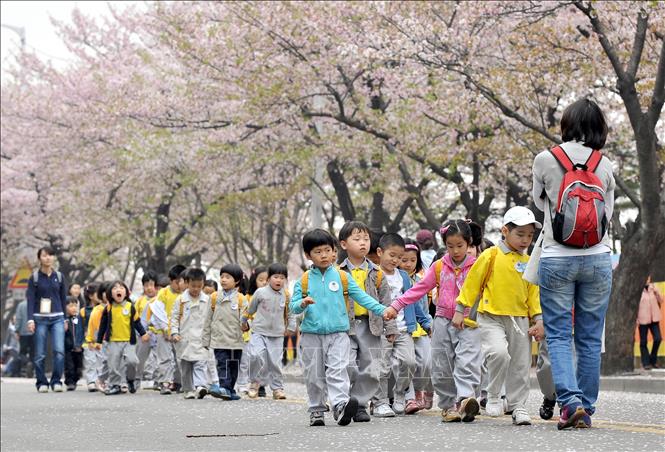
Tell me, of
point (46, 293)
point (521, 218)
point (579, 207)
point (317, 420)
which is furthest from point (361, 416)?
point (46, 293)

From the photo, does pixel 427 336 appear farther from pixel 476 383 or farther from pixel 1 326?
pixel 1 326

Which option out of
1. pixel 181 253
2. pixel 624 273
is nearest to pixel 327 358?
pixel 624 273

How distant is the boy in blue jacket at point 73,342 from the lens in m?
19.2

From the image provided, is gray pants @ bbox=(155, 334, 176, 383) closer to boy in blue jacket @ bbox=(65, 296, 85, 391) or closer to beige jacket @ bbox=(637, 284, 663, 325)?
boy in blue jacket @ bbox=(65, 296, 85, 391)

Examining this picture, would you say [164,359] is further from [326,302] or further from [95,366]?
[326,302]

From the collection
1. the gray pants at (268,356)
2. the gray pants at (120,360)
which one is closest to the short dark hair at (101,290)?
the gray pants at (120,360)

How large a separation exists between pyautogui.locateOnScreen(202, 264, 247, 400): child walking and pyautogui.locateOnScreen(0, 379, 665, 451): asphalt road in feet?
1.50

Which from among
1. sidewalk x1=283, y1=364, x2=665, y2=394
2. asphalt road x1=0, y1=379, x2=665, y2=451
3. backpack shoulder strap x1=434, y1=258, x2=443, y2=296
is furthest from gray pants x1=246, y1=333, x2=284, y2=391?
backpack shoulder strap x1=434, y1=258, x2=443, y2=296

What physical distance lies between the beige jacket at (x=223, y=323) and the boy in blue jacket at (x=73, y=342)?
5.29 metres

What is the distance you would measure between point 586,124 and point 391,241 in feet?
10.3

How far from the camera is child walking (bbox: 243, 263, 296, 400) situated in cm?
1430

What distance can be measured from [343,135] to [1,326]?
2391cm

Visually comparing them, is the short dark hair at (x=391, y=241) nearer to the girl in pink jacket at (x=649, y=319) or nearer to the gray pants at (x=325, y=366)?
the gray pants at (x=325, y=366)

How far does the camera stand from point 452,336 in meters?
9.95
